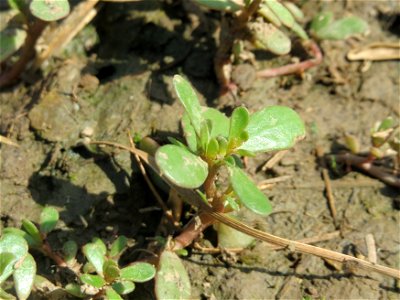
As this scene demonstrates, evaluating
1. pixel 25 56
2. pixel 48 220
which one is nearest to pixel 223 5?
pixel 25 56

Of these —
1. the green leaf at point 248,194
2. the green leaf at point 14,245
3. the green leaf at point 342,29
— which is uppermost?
the green leaf at point 248,194

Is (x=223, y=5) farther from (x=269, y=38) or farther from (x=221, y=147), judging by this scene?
(x=221, y=147)

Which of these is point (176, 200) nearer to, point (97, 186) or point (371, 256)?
point (97, 186)

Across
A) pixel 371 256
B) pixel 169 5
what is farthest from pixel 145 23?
pixel 371 256

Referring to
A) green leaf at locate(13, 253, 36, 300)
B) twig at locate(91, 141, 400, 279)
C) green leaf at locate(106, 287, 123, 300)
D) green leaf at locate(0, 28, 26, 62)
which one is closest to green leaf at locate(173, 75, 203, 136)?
twig at locate(91, 141, 400, 279)

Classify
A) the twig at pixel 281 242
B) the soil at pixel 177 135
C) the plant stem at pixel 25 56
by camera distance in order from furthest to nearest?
the plant stem at pixel 25 56 → the soil at pixel 177 135 → the twig at pixel 281 242

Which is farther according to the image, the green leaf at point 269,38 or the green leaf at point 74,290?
the green leaf at point 269,38

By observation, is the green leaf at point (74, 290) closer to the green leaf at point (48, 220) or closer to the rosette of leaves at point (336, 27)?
the green leaf at point (48, 220)

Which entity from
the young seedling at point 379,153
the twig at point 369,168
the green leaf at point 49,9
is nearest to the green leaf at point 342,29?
the young seedling at point 379,153

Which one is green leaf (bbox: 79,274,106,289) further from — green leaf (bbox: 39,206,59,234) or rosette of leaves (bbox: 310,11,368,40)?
rosette of leaves (bbox: 310,11,368,40)
